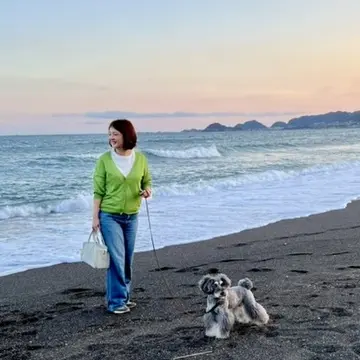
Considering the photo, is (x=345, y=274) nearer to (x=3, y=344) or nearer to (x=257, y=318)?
(x=257, y=318)

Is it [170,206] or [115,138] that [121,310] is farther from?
[170,206]

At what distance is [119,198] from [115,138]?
0.58 metres

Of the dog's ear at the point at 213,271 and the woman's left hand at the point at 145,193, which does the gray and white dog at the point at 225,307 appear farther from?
the dog's ear at the point at 213,271

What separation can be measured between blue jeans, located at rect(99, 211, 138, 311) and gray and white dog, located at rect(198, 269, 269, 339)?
1.17 metres

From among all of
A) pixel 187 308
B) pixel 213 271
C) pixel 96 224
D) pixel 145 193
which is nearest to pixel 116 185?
pixel 145 193

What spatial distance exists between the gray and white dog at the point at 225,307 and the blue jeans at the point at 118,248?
1.17 meters

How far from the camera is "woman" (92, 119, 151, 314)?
524 centimetres

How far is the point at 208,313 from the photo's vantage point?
178 inches

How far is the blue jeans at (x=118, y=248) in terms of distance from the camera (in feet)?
17.6

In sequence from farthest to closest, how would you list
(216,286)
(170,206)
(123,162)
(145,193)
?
(170,206) < (145,193) < (123,162) < (216,286)

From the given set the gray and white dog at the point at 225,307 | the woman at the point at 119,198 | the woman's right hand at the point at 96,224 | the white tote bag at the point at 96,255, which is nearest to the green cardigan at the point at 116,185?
the woman at the point at 119,198

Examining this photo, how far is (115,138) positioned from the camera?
5188mm

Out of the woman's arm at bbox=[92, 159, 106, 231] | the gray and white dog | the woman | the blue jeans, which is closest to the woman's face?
the woman

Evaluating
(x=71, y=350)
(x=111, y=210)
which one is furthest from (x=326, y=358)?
(x=111, y=210)
